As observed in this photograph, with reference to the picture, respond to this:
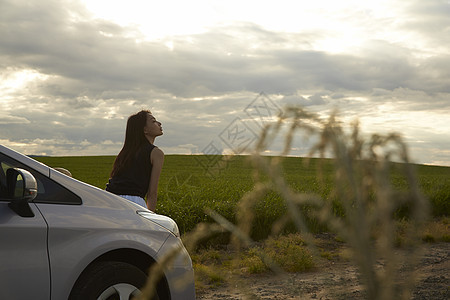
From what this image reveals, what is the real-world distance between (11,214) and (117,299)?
102 centimetres

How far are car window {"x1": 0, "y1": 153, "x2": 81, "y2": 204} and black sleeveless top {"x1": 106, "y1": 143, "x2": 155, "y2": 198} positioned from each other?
5.64ft

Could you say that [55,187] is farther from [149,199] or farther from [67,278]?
[149,199]

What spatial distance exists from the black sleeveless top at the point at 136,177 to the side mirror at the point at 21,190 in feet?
6.82

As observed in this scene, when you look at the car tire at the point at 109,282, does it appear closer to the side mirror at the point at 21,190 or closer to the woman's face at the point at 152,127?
the side mirror at the point at 21,190

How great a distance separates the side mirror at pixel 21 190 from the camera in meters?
2.93

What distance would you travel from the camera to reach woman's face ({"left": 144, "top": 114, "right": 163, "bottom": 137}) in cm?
544

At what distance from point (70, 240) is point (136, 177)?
78.8 inches

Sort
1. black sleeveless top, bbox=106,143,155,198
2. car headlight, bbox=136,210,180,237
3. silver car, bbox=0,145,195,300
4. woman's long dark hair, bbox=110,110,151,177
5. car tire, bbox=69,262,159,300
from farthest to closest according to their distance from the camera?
woman's long dark hair, bbox=110,110,151,177, black sleeveless top, bbox=106,143,155,198, car headlight, bbox=136,210,180,237, car tire, bbox=69,262,159,300, silver car, bbox=0,145,195,300

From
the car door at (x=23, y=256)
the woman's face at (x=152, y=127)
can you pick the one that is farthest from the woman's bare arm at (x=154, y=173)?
the car door at (x=23, y=256)

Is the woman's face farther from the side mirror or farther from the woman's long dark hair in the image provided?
the side mirror

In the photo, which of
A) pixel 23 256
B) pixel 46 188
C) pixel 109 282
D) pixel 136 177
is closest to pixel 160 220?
pixel 109 282

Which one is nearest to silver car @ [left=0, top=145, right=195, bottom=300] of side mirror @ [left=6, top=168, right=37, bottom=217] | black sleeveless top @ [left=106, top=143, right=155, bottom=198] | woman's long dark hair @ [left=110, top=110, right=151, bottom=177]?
side mirror @ [left=6, top=168, right=37, bottom=217]

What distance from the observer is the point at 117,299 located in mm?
3477

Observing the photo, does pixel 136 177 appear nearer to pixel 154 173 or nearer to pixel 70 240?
pixel 154 173
